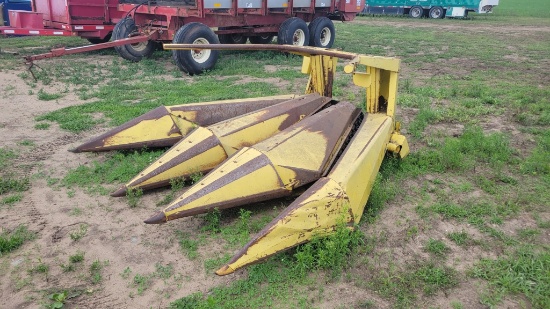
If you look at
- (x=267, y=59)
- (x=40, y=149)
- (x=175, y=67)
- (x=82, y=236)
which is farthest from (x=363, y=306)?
(x=267, y=59)

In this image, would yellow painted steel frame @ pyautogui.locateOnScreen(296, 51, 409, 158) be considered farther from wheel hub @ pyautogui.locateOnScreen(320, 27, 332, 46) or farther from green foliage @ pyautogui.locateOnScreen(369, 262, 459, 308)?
wheel hub @ pyautogui.locateOnScreen(320, 27, 332, 46)

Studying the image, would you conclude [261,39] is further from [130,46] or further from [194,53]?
[130,46]

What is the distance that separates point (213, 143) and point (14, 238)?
1.75 metres

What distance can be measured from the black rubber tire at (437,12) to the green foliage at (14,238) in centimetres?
2590

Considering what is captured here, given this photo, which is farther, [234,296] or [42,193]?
[42,193]

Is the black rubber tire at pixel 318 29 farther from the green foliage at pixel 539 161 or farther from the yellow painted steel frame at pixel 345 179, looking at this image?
the green foliage at pixel 539 161

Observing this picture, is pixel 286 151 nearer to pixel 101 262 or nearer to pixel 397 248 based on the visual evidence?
pixel 397 248

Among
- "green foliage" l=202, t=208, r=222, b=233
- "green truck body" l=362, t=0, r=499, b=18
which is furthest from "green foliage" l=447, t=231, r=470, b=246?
"green truck body" l=362, t=0, r=499, b=18

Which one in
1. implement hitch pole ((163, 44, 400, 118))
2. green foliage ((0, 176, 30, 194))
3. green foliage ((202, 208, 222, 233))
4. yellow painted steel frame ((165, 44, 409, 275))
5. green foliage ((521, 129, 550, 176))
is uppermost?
implement hitch pole ((163, 44, 400, 118))

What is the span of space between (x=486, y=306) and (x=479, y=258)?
0.53 metres

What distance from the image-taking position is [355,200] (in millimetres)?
3307

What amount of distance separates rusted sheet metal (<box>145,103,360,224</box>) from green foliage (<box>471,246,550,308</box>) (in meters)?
1.42

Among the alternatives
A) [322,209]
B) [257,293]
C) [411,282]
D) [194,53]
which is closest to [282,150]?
[322,209]

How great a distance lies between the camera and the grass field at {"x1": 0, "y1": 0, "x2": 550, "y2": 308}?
112 inches
